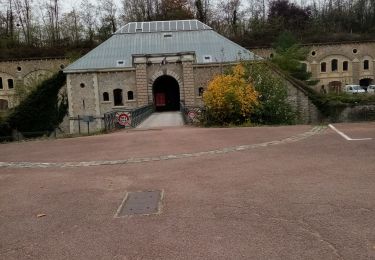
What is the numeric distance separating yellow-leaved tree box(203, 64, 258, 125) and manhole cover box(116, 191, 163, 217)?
1052 centimetres

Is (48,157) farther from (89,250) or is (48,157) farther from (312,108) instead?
(312,108)

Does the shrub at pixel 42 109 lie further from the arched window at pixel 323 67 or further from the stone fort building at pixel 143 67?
the arched window at pixel 323 67

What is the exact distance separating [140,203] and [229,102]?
11.1m

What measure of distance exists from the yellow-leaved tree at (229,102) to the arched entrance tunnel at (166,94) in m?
18.6

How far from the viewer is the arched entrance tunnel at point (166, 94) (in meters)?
35.1

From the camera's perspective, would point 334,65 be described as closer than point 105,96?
No

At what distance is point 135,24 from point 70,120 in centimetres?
1080

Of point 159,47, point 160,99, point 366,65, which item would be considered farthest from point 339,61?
point 159,47

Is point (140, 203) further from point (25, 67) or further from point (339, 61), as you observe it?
point (339, 61)

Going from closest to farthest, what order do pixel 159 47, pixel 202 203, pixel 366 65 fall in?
1. pixel 202 203
2. pixel 159 47
3. pixel 366 65

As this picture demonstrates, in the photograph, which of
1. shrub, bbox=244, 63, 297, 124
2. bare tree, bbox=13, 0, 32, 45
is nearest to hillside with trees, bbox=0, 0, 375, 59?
bare tree, bbox=13, 0, 32, 45

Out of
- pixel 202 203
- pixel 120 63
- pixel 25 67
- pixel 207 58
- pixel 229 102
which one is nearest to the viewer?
pixel 202 203

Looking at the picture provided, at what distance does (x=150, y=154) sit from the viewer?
9375mm

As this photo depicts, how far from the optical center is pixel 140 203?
543 cm
